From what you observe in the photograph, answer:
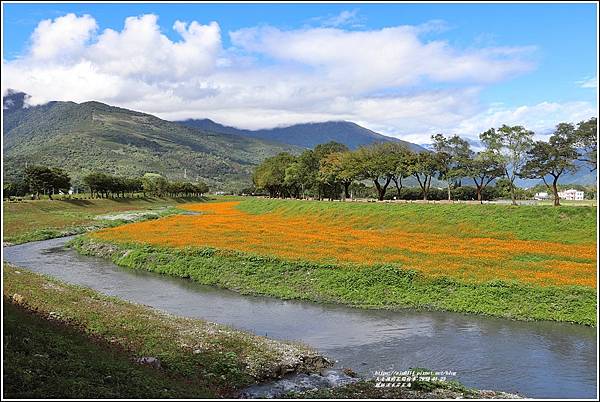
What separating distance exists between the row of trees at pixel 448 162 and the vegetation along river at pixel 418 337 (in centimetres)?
4233

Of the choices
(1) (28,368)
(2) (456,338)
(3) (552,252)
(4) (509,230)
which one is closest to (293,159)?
(4) (509,230)

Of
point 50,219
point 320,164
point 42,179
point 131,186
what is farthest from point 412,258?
point 131,186

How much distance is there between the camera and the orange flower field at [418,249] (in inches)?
1348

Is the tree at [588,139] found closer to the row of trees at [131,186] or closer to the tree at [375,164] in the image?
the tree at [375,164]

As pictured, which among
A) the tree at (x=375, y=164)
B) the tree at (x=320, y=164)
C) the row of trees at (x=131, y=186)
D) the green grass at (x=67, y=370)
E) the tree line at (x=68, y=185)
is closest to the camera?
the green grass at (x=67, y=370)

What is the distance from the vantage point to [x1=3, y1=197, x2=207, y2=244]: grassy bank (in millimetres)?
67312

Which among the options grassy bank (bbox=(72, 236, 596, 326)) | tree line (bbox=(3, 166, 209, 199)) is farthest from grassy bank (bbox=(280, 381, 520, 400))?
tree line (bbox=(3, 166, 209, 199))

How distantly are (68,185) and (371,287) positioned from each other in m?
113

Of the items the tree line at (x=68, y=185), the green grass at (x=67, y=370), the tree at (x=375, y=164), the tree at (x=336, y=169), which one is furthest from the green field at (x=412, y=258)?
the tree line at (x=68, y=185)

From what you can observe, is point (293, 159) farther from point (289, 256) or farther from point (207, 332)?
point (207, 332)

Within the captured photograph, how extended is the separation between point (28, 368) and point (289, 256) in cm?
2829

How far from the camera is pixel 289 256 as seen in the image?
1606 inches

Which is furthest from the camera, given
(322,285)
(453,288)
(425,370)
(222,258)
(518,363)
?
(222,258)

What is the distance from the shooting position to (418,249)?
139 feet
